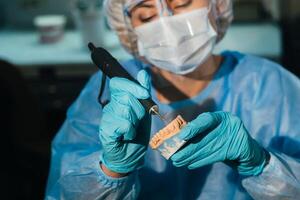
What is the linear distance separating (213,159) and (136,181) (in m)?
0.19

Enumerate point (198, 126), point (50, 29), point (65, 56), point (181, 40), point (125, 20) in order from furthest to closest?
point (50, 29)
point (65, 56)
point (125, 20)
point (181, 40)
point (198, 126)

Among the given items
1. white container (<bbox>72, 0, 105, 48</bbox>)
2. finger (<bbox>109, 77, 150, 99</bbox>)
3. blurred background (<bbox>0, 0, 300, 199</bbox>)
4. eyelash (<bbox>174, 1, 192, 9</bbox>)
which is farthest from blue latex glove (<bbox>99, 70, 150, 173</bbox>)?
white container (<bbox>72, 0, 105, 48</bbox>)

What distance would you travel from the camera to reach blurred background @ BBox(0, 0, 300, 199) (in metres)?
2.01

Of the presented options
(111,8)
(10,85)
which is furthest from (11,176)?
(111,8)

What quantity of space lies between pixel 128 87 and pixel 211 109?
34cm

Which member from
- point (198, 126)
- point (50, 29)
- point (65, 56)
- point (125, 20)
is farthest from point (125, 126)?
point (50, 29)

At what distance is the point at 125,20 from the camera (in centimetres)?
129

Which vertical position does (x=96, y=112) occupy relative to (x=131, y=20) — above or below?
below

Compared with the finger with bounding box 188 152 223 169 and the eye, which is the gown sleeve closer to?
the finger with bounding box 188 152 223 169

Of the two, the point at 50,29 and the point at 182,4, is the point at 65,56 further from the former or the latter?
the point at 182,4

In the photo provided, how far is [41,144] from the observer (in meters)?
2.04

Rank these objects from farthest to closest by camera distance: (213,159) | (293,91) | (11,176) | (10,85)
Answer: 1. (11,176)
2. (10,85)
3. (293,91)
4. (213,159)

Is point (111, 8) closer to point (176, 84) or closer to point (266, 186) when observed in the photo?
point (176, 84)

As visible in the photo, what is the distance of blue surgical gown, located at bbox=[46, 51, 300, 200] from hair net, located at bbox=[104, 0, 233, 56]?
7 cm
